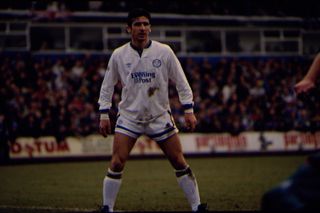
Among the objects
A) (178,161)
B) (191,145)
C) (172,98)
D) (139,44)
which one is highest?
(139,44)

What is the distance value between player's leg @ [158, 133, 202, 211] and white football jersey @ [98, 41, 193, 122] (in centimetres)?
39

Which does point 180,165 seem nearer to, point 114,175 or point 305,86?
point 114,175

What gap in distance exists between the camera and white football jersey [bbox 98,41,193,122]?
8.08m

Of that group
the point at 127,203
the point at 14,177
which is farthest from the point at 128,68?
the point at 14,177

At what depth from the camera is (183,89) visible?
8320mm

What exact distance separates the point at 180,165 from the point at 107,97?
1.28m

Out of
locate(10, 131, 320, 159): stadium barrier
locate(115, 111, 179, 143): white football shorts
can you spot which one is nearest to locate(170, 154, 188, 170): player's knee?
locate(115, 111, 179, 143): white football shorts

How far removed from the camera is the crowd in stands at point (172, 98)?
2391cm

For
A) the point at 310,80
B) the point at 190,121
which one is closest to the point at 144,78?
the point at 190,121

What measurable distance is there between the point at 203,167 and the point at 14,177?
5.75 meters

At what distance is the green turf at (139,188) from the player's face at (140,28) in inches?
113

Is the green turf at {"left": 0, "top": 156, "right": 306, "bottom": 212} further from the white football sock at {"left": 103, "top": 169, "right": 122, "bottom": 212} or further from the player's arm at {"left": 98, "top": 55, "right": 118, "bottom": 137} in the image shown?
the player's arm at {"left": 98, "top": 55, "right": 118, "bottom": 137}

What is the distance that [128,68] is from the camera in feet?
26.6

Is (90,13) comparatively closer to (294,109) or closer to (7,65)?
(7,65)
